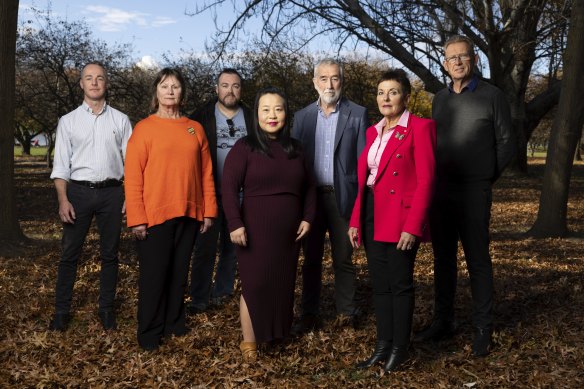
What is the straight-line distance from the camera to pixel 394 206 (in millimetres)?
4402

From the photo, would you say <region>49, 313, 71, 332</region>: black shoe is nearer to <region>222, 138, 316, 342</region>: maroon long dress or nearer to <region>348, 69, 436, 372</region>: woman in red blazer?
<region>222, 138, 316, 342</region>: maroon long dress

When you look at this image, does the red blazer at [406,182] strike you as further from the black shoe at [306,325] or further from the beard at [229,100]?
the beard at [229,100]

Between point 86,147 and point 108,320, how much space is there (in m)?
1.47

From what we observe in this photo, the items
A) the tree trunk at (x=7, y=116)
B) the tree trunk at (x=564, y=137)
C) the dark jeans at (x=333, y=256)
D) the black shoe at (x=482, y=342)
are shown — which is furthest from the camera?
the tree trunk at (x=564, y=137)

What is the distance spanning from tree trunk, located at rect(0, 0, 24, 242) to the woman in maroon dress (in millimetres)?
6118

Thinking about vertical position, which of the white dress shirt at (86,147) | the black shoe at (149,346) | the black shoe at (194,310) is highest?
the white dress shirt at (86,147)

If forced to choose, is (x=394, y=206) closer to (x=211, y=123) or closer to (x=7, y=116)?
(x=211, y=123)

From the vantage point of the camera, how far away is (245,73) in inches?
1004

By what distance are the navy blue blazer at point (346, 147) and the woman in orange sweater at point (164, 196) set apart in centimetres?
95

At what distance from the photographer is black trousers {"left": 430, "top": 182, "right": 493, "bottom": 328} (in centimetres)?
491

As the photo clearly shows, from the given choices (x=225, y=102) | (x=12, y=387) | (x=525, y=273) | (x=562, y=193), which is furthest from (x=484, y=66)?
(x=12, y=387)

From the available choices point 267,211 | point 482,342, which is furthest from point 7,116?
point 482,342

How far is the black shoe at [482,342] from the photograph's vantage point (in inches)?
195

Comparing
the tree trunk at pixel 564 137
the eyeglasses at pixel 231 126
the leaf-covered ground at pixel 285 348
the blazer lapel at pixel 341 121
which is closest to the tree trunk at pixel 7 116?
the leaf-covered ground at pixel 285 348
